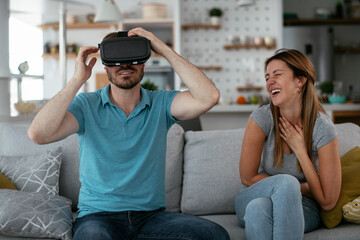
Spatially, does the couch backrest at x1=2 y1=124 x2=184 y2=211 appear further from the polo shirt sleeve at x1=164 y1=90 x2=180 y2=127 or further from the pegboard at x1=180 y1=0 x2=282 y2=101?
the pegboard at x1=180 y1=0 x2=282 y2=101

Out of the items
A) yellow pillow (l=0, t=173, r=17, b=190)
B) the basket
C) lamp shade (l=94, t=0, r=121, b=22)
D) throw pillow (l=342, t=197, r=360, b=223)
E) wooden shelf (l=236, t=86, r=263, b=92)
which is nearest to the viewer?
throw pillow (l=342, t=197, r=360, b=223)

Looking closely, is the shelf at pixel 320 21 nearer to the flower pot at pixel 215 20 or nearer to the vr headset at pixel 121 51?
the flower pot at pixel 215 20

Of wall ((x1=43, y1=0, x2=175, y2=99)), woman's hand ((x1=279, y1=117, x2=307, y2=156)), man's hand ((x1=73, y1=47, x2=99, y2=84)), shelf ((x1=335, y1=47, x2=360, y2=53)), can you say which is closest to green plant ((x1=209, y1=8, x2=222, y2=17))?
wall ((x1=43, y1=0, x2=175, y2=99))

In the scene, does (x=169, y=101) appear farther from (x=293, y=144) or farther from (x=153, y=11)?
(x=153, y=11)

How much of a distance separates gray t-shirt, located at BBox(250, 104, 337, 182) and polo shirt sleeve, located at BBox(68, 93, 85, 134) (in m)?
0.74

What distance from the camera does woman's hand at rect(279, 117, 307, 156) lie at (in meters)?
1.79

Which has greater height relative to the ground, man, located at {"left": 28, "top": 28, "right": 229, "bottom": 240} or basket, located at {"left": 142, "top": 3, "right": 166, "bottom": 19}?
basket, located at {"left": 142, "top": 3, "right": 166, "bottom": 19}

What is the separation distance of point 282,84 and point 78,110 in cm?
88

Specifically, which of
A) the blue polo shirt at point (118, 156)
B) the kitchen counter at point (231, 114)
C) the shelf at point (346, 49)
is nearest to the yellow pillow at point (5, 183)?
the blue polo shirt at point (118, 156)

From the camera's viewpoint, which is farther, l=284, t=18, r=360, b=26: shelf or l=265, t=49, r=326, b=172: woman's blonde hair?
l=284, t=18, r=360, b=26: shelf

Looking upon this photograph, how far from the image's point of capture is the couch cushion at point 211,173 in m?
2.07

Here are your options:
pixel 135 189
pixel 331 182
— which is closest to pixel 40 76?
pixel 135 189

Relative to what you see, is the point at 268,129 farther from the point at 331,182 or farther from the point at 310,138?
the point at 331,182

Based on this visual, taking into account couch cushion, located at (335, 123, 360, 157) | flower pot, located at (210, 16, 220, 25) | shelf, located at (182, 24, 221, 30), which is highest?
flower pot, located at (210, 16, 220, 25)
